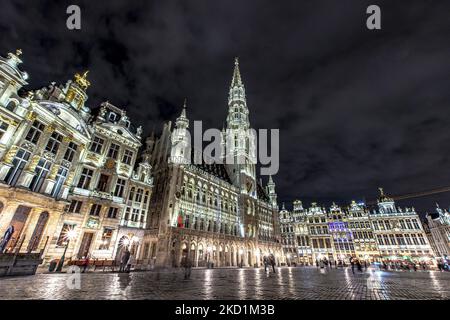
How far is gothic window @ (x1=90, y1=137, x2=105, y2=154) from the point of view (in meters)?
25.5

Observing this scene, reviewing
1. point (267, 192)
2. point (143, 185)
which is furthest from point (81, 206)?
point (267, 192)

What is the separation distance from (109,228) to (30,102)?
51.2ft

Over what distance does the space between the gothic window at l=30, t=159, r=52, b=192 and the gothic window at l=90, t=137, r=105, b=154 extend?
18.0 ft

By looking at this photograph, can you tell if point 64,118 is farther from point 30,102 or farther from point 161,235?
point 161,235

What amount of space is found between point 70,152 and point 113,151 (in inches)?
203

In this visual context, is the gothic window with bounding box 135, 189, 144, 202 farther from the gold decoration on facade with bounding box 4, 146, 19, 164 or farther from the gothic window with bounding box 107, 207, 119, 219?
the gold decoration on facade with bounding box 4, 146, 19, 164

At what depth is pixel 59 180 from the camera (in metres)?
21.3

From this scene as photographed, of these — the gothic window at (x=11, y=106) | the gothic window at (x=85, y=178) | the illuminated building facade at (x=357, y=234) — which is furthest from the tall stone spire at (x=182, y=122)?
the illuminated building facade at (x=357, y=234)

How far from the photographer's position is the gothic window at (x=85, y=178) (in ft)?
77.1

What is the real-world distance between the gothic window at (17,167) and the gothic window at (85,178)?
18.3ft

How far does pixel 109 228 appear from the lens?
2430 centimetres

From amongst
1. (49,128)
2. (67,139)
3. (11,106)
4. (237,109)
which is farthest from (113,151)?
(237,109)

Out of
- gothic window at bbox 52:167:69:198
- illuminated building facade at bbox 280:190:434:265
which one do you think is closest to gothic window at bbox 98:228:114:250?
gothic window at bbox 52:167:69:198

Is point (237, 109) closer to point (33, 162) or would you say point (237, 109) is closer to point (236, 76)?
point (236, 76)
